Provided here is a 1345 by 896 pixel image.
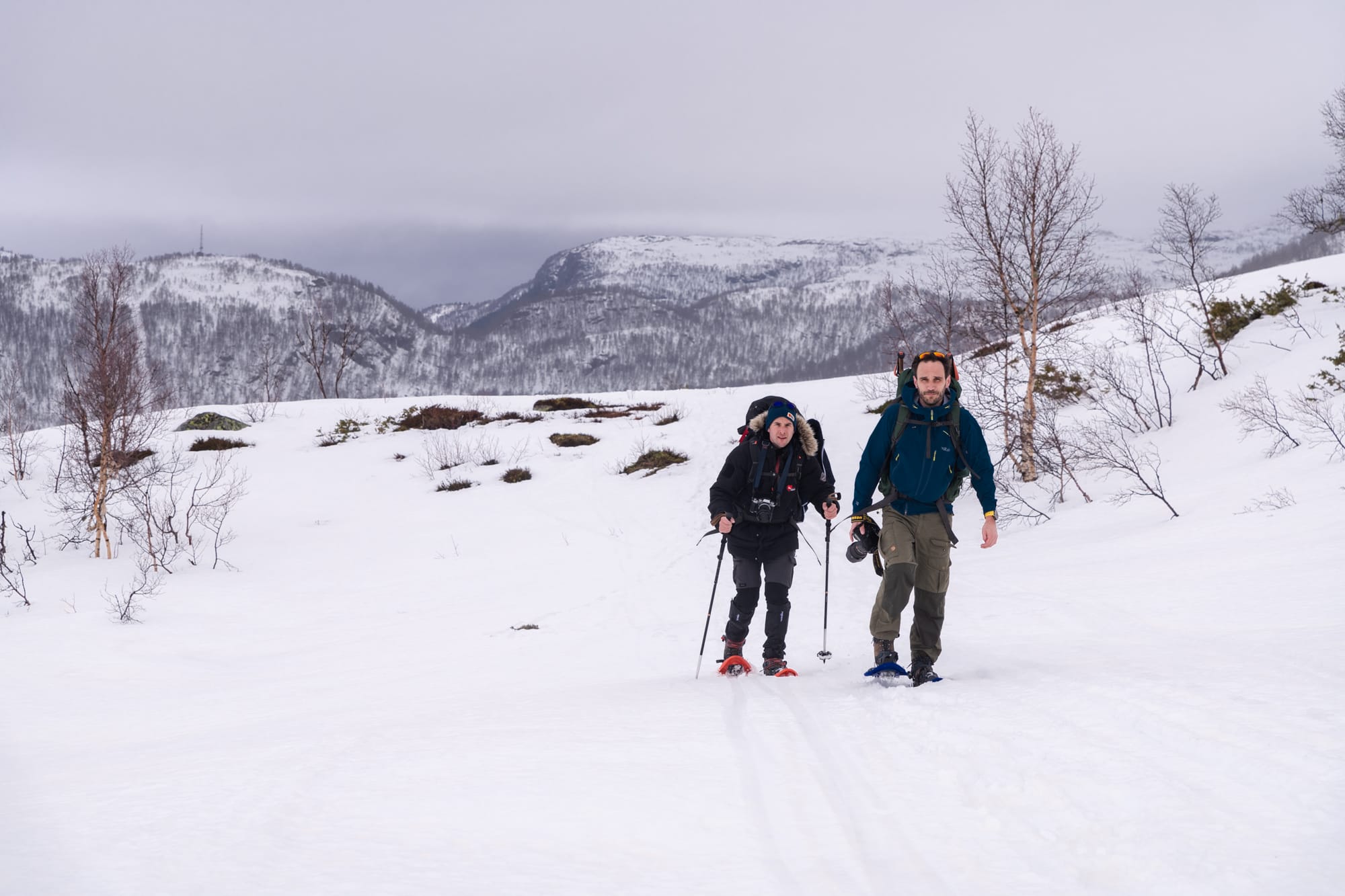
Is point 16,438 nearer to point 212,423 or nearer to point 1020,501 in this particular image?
point 212,423

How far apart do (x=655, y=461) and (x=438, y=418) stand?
389 inches

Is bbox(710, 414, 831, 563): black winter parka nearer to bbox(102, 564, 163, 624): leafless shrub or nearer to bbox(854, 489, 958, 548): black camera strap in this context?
bbox(854, 489, 958, 548): black camera strap

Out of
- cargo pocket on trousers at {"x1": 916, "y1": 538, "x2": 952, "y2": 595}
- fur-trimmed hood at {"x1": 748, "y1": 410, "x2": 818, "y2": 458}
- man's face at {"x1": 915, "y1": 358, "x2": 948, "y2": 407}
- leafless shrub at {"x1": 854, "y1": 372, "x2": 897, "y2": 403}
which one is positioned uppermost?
leafless shrub at {"x1": 854, "y1": 372, "x2": 897, "y2": 403}

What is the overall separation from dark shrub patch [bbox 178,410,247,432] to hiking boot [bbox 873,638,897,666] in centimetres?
2593

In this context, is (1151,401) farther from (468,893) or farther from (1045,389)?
(468,893)

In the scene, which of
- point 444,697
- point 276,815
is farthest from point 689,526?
point 276,815

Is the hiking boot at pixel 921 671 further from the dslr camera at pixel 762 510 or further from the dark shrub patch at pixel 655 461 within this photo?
the dark shrub patch at pixel 655 461

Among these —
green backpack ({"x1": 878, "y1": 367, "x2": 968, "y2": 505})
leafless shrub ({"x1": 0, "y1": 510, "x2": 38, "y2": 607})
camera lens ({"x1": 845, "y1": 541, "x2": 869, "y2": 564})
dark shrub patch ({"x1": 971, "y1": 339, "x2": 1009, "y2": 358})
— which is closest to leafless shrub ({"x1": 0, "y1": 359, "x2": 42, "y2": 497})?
leafless shrub ({"x1": 0, "y1": 510, "x2": 38, "y2": 607})

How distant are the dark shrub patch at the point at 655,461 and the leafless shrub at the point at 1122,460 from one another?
391 inches

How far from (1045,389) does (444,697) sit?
17.3 m

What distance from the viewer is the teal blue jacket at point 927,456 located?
467 centimetres

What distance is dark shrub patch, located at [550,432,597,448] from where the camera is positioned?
23.3m

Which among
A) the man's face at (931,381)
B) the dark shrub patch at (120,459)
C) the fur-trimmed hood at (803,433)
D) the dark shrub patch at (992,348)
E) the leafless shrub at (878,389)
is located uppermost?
the dark shrub patch at (992,348)

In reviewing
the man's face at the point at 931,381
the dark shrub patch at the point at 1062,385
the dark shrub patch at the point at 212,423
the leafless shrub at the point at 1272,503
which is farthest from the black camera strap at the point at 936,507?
the dark shrub patch at the point at 212,423
